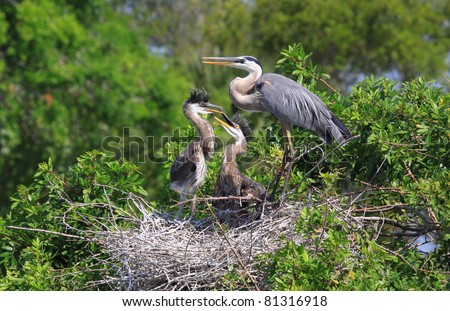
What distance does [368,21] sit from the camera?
2561 cm

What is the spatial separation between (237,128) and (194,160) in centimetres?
49

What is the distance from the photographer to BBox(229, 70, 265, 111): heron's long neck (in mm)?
8789

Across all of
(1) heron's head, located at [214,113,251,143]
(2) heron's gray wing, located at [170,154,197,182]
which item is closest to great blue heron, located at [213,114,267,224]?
(1) heron's head, located at [214,113,251,143]

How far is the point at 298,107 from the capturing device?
8312 mm

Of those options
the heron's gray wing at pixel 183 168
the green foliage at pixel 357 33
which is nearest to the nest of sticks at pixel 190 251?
the heron's gray wing at pixel 183 168

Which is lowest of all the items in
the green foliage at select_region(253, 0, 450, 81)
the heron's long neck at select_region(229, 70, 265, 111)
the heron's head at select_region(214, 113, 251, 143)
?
the green foliage at select_region(253, 0, 450, 81)

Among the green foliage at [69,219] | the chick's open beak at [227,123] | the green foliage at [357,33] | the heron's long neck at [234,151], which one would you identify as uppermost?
the chick's open beak at [227,123]

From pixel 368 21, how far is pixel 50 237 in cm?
1886

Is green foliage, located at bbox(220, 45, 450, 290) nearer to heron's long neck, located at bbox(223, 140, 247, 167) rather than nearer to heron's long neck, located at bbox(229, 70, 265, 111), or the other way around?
heron's long neck, located at bbox(223, 140, 247, 167)

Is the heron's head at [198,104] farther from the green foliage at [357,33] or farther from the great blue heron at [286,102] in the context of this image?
the green foliage at [357,33]

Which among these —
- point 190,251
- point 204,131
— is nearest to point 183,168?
point 204,131

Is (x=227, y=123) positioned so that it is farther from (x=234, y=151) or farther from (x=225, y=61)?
(x=225, y=61)

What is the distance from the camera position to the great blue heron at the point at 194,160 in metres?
8.45

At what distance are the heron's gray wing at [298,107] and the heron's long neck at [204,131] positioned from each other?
0.54m
